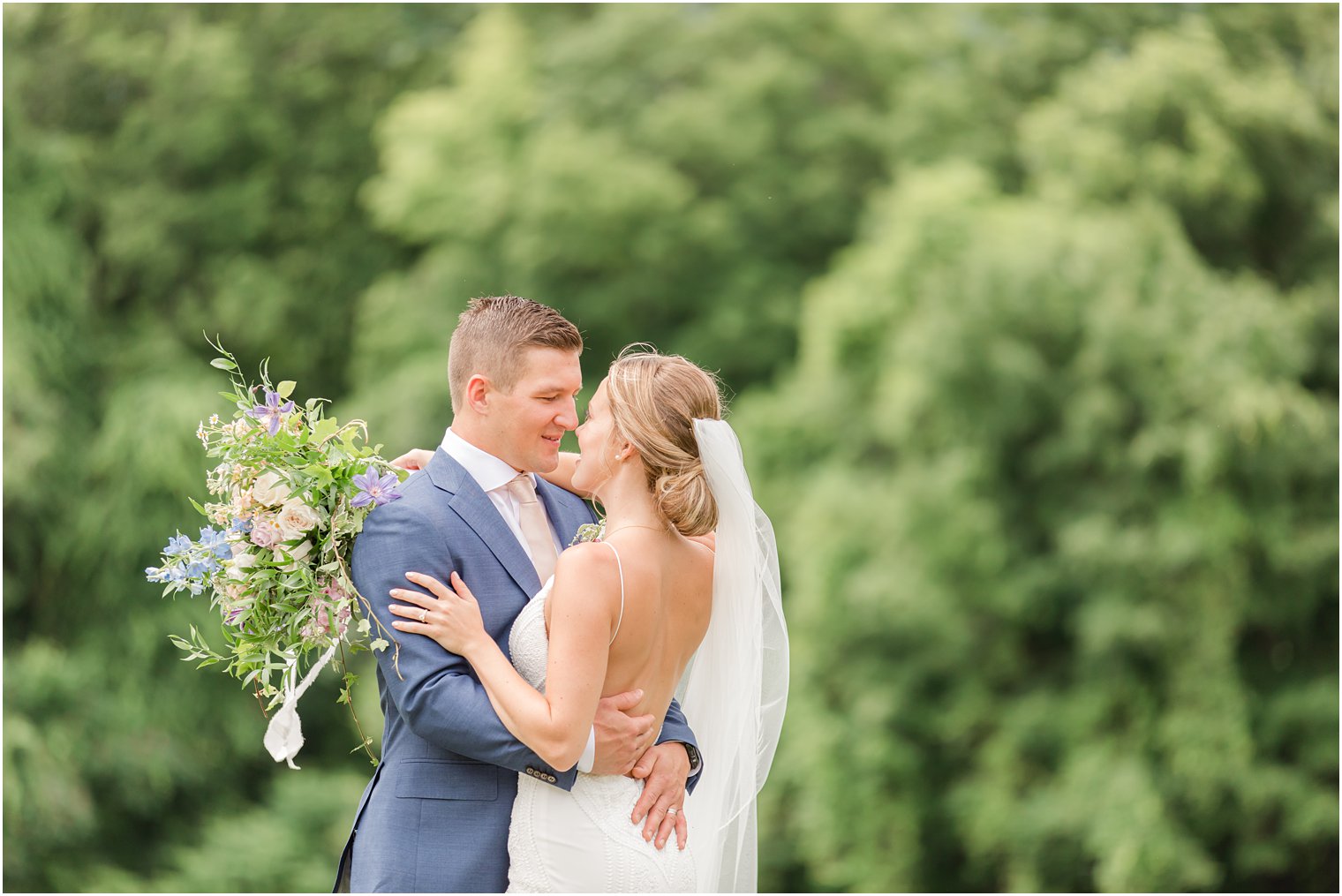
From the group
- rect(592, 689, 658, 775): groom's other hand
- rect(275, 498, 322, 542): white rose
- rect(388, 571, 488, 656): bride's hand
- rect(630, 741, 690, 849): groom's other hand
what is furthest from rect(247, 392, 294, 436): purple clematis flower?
rect(630, 741, 690, 849): groom's other hand

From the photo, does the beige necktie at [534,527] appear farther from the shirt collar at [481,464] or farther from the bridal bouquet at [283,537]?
the bridal bouquet at [283,537]

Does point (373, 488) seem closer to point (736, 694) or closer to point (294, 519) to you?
point (294, 519)

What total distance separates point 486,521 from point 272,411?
467 mm

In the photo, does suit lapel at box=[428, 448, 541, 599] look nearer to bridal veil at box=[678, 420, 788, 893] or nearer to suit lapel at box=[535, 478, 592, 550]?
suit lapel at box=[535, 478, 592, 550]

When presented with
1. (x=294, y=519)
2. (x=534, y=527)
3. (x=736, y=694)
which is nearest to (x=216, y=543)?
(x=294, y=519)

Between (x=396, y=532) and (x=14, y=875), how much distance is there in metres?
10.0

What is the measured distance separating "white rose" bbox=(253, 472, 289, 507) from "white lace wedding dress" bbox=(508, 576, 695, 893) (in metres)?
0.51

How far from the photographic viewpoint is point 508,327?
291cm

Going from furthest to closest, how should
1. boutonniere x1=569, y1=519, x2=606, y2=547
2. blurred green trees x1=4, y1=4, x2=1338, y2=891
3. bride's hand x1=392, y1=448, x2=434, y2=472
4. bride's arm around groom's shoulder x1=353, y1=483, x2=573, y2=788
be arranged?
blurred green trees x1=4, y1=4, x2=1338, y2=891 < bride's hand x1=392, y1=448, x2=434, y2=472 < boutonniere x1=569, y1=519, x2=606, y2=547 < bride's arm around groom's shoulder x1=353, y1=483, x2=573, y2=788

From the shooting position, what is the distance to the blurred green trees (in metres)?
10.3

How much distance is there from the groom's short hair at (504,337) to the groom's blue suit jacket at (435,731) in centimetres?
23

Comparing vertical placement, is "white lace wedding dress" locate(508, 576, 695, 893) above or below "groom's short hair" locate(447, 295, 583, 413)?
below

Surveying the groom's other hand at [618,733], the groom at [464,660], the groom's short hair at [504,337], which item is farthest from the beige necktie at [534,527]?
the groom's other hand at [618,733]

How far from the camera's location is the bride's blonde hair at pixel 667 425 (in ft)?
9.40
